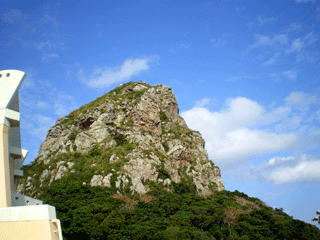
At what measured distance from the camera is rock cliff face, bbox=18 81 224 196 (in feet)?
145

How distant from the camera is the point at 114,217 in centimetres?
3170

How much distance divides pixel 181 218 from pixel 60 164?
73.0 feet

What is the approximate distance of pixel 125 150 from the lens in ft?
156

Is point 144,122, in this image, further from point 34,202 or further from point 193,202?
point 34,202

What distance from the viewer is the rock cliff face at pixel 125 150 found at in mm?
44156

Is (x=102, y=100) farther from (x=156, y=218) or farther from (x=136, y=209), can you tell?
(x=156, y=218)

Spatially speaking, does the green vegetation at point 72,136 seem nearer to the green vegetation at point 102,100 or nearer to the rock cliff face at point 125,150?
the rock cliff face at point 125,150

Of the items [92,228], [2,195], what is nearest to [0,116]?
[2,195]

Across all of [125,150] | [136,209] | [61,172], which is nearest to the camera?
[136,209]

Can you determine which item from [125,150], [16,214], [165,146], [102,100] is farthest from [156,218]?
[102,100]

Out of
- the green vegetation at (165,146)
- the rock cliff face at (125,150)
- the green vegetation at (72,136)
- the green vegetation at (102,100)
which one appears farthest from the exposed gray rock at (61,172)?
the green vegetation at (165,146)

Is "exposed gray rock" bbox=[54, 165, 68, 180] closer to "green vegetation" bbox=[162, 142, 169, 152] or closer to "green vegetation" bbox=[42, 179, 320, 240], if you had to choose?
"green vegetation" bbox=[42, 179, 320, 240]

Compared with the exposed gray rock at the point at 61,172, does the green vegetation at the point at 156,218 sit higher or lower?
lower

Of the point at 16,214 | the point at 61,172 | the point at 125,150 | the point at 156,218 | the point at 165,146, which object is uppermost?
the point at 165,146
